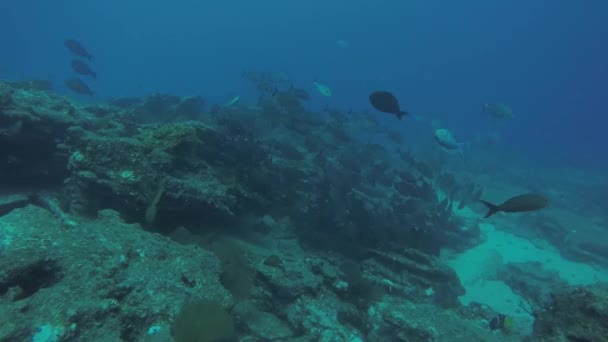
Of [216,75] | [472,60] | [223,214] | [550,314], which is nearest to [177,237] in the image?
[223,214]

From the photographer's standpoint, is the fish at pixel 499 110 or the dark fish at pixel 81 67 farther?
the fish at pixel 499 110

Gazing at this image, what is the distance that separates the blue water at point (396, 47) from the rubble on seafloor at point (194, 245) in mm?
91330

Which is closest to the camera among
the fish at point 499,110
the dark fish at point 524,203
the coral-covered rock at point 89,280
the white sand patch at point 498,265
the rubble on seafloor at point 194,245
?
the coral-covered rock at point 89,280

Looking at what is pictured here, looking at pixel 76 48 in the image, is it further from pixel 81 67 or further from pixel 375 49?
pixel 375 49

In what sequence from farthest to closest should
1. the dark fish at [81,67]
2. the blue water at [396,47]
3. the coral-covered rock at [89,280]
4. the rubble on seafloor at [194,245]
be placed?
the blue water at [396,47], the dark fish at [81,67], the rubble on seafloor at [194,245], the coral-covered rock at [89,280]

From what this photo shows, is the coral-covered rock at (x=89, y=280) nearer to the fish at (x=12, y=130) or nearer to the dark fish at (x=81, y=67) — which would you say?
the fish at (x=12, y=130)

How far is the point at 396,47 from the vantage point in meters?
144

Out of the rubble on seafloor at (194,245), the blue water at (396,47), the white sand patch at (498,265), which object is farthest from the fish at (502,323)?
the blue water at (396,47)

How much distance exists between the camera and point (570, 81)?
475 ft

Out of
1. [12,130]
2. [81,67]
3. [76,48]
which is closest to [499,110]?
[12,130]

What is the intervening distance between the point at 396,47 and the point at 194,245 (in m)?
154

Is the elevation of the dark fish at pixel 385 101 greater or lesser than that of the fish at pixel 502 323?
greater

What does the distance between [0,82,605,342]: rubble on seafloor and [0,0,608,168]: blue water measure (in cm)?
9133

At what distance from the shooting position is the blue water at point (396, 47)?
111m
